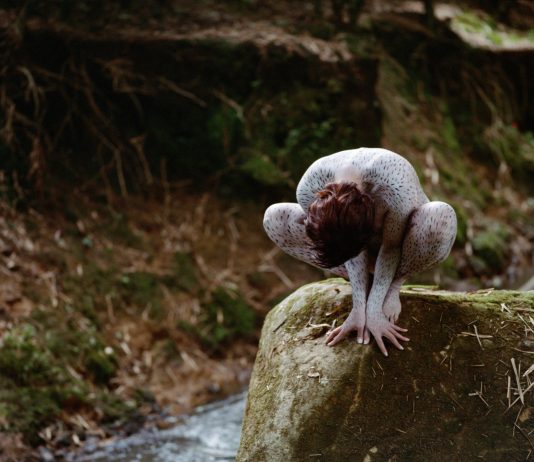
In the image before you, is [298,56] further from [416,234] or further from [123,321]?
[416,234]

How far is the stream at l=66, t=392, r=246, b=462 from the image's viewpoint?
4980 mm

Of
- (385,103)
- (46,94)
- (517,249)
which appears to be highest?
(46,94)

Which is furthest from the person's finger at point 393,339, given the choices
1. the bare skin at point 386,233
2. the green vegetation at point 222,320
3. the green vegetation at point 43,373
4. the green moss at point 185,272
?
the green moss at point 185,272

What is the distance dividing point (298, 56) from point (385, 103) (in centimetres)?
229

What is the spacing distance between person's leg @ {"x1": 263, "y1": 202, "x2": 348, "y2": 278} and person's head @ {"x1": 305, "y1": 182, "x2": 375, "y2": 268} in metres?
0.53

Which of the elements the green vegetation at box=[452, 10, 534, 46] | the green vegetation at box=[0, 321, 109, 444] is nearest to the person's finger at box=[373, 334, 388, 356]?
the green vegetation at box=[0, 321, 109, 444]

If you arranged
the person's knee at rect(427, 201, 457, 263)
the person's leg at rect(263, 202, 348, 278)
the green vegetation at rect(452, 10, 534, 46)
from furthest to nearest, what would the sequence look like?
the green vegetation at rect(452, 10, 534, 46) < the person's leg at rect(263, 202, 348, 278) < the person's knee at rect(427, 201, 457, 263)

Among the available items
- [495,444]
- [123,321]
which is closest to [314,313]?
[495,444]

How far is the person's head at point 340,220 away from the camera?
278 centimetres

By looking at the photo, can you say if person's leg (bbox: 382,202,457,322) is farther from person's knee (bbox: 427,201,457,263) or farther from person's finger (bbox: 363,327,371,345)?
person's finger (bbox: 363,327,371,345)

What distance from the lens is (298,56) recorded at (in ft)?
27.6

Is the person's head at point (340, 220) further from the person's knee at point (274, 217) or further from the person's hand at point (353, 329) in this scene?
the person's knee at point (274, 217)

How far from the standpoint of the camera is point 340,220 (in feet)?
9.12

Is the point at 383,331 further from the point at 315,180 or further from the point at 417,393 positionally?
the point at 315,180
